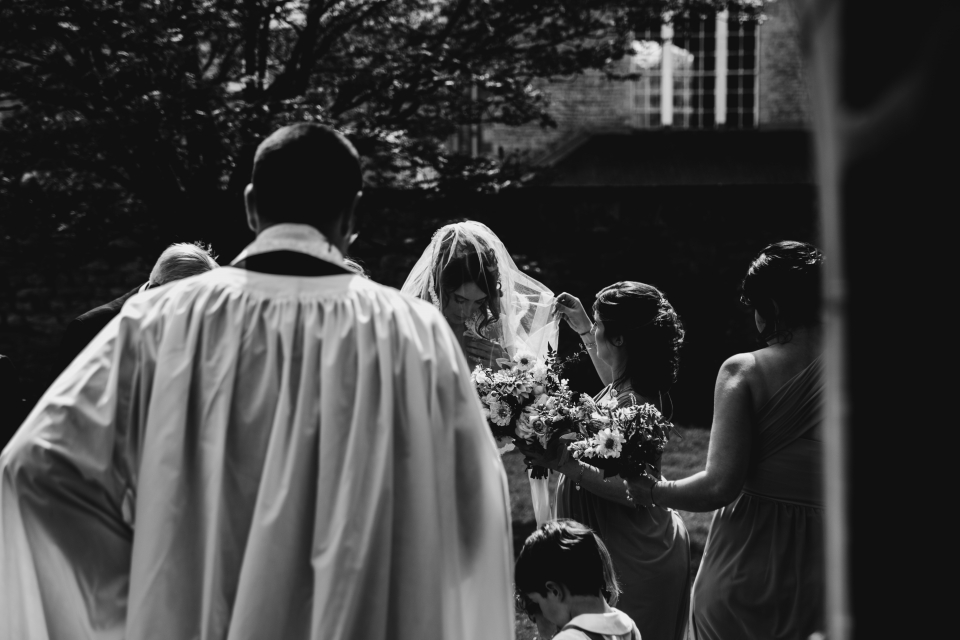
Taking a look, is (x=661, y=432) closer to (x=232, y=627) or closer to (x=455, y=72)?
(x=232, y=627)

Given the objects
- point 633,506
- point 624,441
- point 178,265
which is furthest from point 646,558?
point 178,265

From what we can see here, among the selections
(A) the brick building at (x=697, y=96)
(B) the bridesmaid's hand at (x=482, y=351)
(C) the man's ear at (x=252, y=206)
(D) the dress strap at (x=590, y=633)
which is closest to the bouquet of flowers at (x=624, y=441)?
(D) the dress strap at (x=590, y=633)

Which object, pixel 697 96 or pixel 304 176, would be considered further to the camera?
pixel 697 96

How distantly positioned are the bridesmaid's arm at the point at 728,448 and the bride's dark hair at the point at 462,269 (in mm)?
1488

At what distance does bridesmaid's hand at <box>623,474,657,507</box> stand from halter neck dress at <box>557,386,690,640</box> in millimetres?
84

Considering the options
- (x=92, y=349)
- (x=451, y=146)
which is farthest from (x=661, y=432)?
(x=451, y=146)

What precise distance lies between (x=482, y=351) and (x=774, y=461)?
1638mm

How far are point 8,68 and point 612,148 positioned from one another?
11298mm

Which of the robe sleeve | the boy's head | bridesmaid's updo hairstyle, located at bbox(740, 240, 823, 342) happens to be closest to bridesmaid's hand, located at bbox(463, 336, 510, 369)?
the boy's head

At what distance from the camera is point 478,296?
4.23 m

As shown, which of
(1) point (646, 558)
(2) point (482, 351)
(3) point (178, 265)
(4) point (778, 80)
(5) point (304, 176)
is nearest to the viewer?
(5) point (304, 176)

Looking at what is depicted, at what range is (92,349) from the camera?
2.13 m

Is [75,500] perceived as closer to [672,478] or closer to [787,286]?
[787,286]

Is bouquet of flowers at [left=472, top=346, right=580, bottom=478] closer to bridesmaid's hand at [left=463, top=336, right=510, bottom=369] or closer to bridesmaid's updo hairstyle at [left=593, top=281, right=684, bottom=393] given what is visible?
bridesmaid's updo hairstyle at [left=593, top=281, right=684, bottom=393]
